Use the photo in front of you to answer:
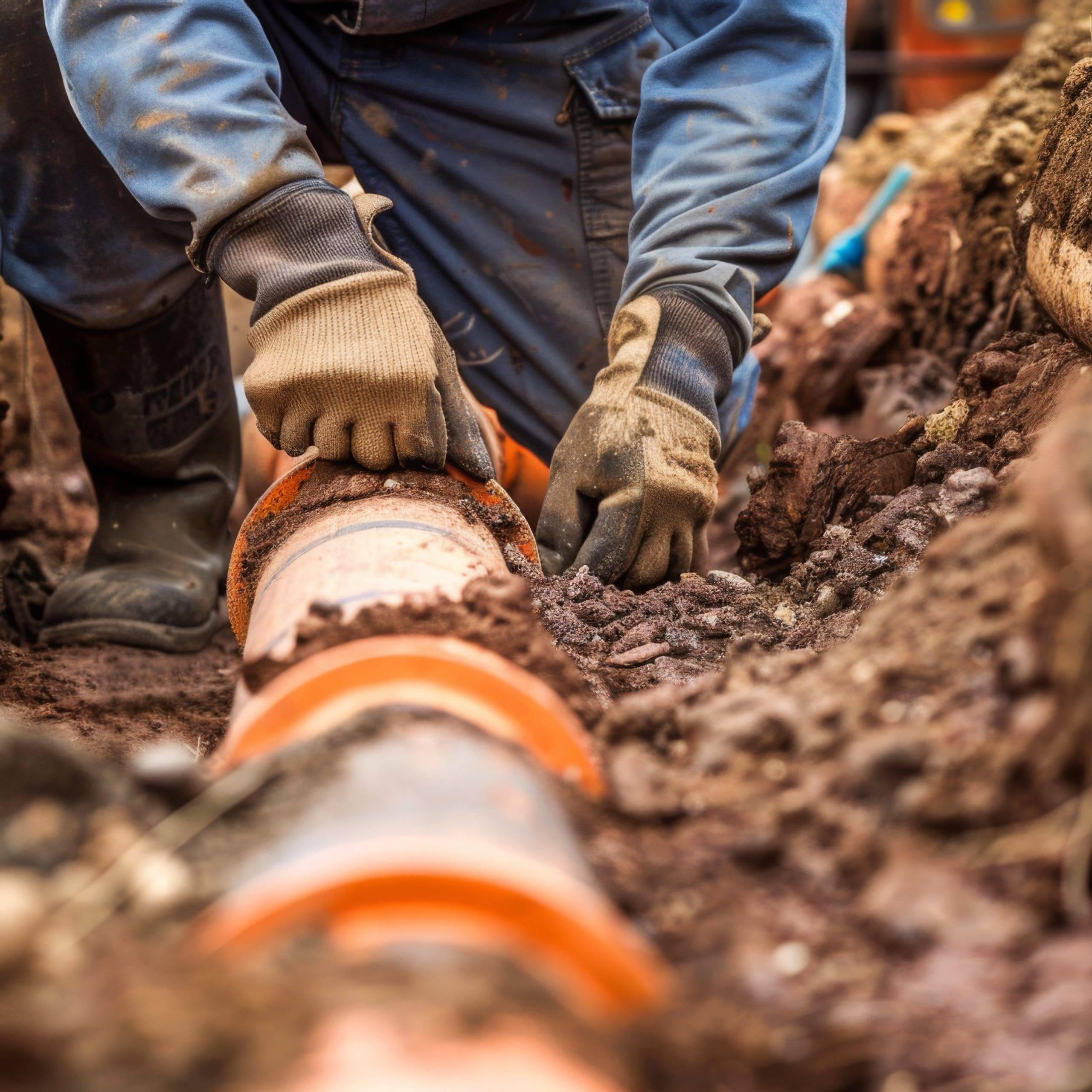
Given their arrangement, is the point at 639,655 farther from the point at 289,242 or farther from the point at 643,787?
the point at 289,242

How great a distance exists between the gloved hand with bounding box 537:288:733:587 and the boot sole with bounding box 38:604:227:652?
3.45ft

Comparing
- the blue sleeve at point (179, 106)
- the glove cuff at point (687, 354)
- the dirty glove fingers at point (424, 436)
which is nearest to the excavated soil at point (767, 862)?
the dirty glove fingers at point (424, 436)

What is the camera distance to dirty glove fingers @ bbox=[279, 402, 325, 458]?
1.94m

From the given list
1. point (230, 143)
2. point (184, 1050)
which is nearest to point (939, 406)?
point (230, 143)

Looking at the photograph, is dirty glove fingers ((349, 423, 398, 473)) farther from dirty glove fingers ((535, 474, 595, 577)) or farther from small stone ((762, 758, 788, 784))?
small stone ((762, 758, 788, 784))

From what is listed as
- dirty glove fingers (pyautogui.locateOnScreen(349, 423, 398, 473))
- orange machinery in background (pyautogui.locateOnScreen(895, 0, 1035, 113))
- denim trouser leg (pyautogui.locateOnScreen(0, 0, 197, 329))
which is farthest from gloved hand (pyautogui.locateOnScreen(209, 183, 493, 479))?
orange machinery in background (pyautogui.locateOnScreen(895, 0, 1035, 113))

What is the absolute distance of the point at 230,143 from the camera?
2016 mm

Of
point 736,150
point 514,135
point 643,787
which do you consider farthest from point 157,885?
point 514,135

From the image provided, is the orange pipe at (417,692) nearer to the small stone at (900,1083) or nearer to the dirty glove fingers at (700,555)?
the small stone at (900,1083)

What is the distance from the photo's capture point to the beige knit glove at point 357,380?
188cm

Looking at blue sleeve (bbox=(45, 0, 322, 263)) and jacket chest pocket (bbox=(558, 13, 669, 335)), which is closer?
blue sleeve (bbox=(45, 0, 322, 263))

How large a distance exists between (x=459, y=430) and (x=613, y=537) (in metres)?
0.40

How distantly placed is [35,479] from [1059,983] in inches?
134

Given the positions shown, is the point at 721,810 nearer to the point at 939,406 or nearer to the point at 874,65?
the point at 939,406
